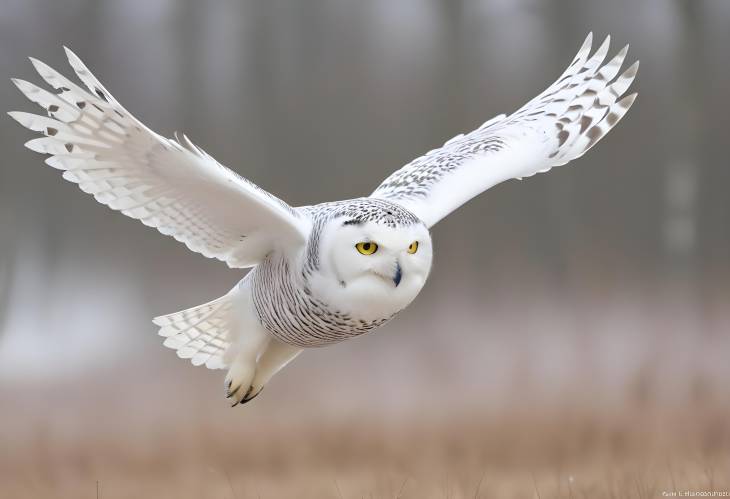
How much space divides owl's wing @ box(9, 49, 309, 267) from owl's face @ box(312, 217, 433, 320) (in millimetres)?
152

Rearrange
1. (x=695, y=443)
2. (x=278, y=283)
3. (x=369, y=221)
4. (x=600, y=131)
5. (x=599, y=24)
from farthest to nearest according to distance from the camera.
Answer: (x=599, y=24) < (x=695, y=443) < (x=600, y=131) < (x=278, y=283) < (x=369, y=221)

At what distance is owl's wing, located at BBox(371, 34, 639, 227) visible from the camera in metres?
2.17

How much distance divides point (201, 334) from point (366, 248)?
692 mm

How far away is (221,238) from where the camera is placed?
2.01 m

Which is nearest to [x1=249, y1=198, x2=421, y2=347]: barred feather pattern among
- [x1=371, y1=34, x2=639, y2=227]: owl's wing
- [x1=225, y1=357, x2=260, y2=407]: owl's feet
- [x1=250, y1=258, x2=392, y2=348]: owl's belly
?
[x1=250, y1=258, x2=392, y2=348]: owl's belly

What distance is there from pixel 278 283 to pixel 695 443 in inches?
88.9

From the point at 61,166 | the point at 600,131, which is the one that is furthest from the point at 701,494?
the point at 61,166

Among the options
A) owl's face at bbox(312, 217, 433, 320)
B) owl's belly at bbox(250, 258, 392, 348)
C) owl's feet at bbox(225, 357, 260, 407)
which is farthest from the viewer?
owl's feet at bbox(225, 357, 260, 407)

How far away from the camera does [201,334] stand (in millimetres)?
2197

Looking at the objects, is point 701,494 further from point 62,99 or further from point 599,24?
point 62,99

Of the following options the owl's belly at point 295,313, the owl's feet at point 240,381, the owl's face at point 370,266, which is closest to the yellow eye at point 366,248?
the owl's face at point 370,266

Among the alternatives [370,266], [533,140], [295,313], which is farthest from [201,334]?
[533,140]

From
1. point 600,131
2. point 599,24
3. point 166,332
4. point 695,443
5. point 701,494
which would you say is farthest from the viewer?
point 599,24

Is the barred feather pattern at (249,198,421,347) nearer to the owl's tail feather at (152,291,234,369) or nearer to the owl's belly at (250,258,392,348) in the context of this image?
the owl's belly at (250,258,392,348)
